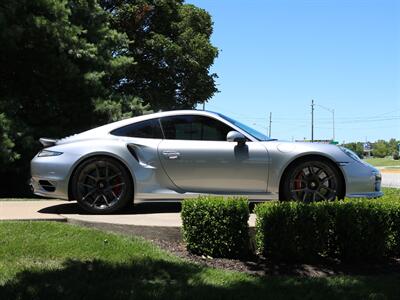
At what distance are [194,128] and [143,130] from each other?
0.66 m

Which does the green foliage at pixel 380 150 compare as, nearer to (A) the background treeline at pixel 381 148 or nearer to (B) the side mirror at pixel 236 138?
(A) the background treeline at pixel 381 148

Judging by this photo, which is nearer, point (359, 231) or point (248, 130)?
point (359, 231)

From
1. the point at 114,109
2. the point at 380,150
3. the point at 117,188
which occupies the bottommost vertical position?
the point at 117,188

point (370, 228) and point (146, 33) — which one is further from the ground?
point (146, 33)

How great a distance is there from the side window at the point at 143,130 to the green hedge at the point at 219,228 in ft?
5.76

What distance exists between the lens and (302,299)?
411 cm

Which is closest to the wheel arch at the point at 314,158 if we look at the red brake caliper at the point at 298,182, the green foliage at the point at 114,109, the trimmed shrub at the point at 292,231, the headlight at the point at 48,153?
the red brake caliper at the point at 298,182

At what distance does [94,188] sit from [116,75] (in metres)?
7.82

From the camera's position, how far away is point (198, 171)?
21.7 feet

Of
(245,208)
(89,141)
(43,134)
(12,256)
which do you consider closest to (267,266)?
(245,208)

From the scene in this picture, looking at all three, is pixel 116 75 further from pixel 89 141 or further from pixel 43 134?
pixel 89 141

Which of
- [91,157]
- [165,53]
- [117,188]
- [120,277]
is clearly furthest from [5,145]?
[165,53]

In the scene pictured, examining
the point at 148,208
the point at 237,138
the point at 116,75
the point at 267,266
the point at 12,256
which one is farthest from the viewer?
the point at 116,75

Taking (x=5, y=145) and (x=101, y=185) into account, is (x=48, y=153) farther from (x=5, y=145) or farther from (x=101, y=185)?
(x=5, y=145)
